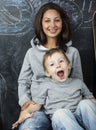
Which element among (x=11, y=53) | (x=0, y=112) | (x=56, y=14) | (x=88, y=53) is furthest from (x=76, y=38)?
(x=0, y=112)

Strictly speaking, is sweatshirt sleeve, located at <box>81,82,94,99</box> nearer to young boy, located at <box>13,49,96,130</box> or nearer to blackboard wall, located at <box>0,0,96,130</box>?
young boy, located at <box>13,49,96,130</box>

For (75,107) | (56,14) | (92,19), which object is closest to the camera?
(75,107)

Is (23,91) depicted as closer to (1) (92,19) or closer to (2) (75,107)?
(2) (75,107)

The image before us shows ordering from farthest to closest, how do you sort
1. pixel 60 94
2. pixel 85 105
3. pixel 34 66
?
pixel 34 66 → pixel 60 94 → pixel 85 105

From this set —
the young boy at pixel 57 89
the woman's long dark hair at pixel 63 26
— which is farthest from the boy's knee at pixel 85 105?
the woman's long dark hair at pixel 63 26

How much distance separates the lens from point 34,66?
5.47 feet

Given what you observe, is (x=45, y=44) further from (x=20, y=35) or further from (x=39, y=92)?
(x=39, y=92)

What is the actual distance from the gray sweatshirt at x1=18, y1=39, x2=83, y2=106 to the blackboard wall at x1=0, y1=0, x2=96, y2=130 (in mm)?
111

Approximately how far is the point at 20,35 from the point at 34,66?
218 mm

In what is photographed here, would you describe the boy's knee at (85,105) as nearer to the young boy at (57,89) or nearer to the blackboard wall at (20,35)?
the young boy at (57,89)

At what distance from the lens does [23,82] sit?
1.67 m

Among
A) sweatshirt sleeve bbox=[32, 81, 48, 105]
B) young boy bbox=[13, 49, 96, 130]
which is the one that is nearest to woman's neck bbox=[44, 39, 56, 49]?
young boy bbox=[13, 49, 96, 130]

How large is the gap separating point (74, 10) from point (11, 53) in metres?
0.44

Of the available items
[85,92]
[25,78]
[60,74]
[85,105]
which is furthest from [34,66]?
[85,105]
